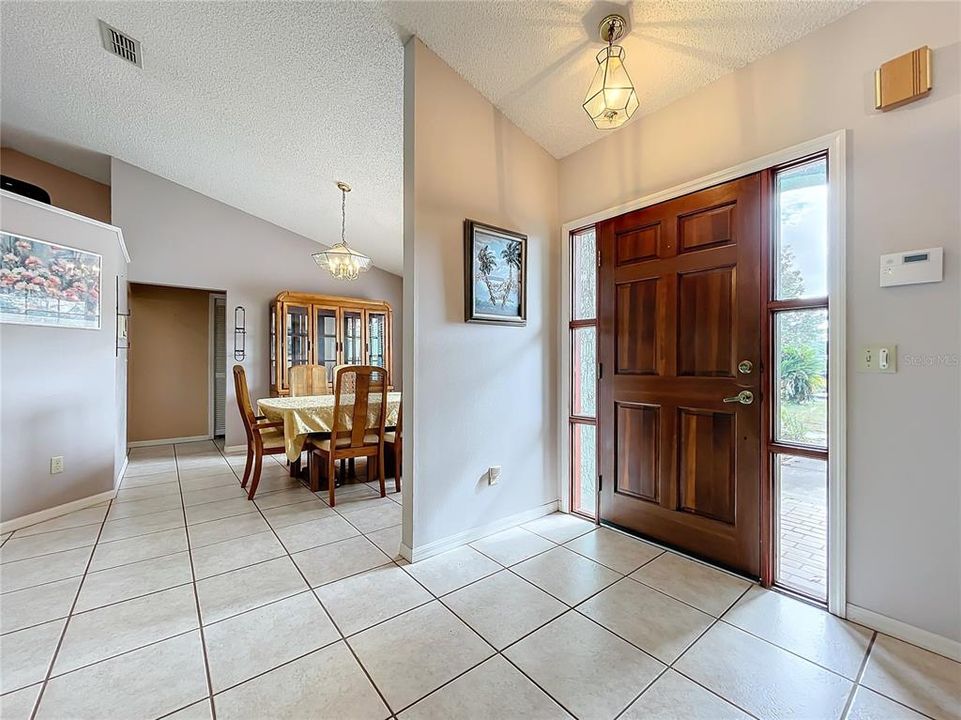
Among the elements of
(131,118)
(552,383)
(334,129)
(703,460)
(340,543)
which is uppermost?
(131,118)

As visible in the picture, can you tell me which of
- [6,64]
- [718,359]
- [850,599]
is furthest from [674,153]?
[6,64]

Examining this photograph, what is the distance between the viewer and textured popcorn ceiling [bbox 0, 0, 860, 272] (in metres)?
1.94

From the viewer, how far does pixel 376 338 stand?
225 inches

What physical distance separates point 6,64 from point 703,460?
5.52m

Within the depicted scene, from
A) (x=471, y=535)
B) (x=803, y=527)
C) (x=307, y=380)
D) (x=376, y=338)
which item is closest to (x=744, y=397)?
(x=803, y=527)

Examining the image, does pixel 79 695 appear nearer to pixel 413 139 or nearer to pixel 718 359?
pixel 413 139

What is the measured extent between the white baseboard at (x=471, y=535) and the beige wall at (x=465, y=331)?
3cm

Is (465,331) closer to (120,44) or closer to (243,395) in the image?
(243,395)

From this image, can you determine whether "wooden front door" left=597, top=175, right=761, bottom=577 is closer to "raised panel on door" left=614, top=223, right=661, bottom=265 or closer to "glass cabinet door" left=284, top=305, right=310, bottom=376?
"raised panel on door" left=614, top=223, right=661, bottom=265

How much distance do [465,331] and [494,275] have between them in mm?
411

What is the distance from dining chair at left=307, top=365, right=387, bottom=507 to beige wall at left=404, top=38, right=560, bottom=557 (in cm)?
96

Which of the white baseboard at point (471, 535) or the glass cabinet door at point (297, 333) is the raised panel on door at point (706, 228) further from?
the glass cabinet door at point (297, 333)

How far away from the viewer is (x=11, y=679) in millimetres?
1349

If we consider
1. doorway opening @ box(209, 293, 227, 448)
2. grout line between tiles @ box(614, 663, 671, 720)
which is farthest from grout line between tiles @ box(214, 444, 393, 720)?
doorway opening @ box(209, 293, 227, 448)
